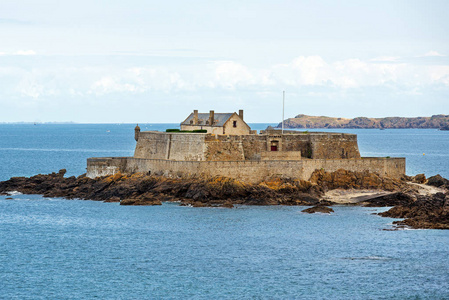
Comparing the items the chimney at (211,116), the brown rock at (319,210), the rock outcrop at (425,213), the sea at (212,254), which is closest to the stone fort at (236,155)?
the chimney at (211,116)

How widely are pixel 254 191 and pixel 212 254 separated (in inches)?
600

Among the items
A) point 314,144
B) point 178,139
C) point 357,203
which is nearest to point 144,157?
point 178,139

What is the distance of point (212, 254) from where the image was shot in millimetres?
37000

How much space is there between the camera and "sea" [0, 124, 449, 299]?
102ft

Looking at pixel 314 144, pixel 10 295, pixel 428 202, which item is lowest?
pixel 10 295

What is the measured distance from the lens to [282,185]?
5319cm

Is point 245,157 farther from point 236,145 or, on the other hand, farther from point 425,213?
point 425,213

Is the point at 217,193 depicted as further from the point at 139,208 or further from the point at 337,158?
the point at 337,158

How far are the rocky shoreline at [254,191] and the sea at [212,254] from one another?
165cm

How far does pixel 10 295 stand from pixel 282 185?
1062 inches

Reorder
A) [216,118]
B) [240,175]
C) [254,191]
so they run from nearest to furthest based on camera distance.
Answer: [254,191]
[240,175]
[216,118]

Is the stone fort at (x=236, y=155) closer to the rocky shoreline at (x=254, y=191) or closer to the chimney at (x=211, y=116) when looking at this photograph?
the chimney at (x=211, y=116)

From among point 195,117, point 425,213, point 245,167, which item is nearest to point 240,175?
point 245,167

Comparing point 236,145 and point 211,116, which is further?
point 211,116
